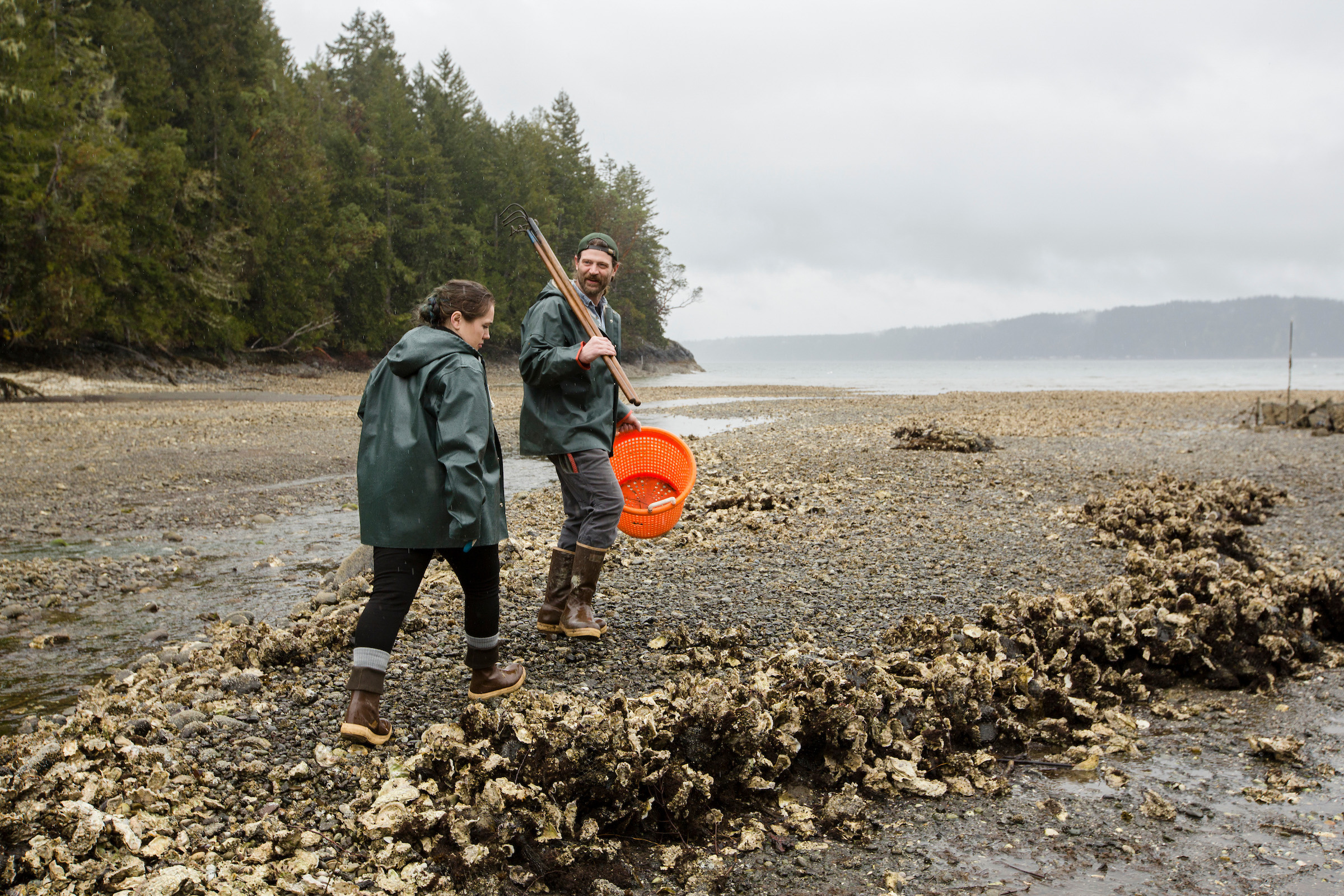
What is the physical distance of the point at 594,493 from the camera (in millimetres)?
4922

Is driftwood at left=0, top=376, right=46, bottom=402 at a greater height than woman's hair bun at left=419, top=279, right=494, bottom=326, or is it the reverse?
woman's hair bun at left=419, top=279, right=494, bottom=326

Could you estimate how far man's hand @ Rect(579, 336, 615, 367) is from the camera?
14.7 ft

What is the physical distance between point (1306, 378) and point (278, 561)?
122 meters

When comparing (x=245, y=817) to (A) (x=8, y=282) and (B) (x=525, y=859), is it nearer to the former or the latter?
(B) (x=525, y=859)

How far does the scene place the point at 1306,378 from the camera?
326ft

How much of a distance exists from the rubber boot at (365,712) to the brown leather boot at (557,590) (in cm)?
153

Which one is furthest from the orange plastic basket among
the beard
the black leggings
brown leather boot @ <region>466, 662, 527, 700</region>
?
the black leggings

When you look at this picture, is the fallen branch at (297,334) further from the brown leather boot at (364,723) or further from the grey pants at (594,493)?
the brown leather boot at (364,723)

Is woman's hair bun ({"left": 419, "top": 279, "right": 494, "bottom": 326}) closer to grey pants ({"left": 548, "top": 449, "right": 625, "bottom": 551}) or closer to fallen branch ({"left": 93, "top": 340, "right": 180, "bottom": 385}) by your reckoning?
grey pants ({"left": 548, "top": 449, "right": 625, "bottom": 551})

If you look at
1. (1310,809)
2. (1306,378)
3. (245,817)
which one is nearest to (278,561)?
(245,817)

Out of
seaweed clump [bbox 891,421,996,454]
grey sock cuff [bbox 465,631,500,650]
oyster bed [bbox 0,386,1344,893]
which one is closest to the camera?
oyster bed [bbox 0,386,1344,893]

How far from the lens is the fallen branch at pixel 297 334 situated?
44469 millimetres

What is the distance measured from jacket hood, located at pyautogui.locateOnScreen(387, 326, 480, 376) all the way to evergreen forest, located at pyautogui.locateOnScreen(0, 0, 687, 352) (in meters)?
17.5

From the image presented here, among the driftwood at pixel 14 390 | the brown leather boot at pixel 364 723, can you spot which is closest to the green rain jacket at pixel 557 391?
the brown leather boot at pixel 364 723
